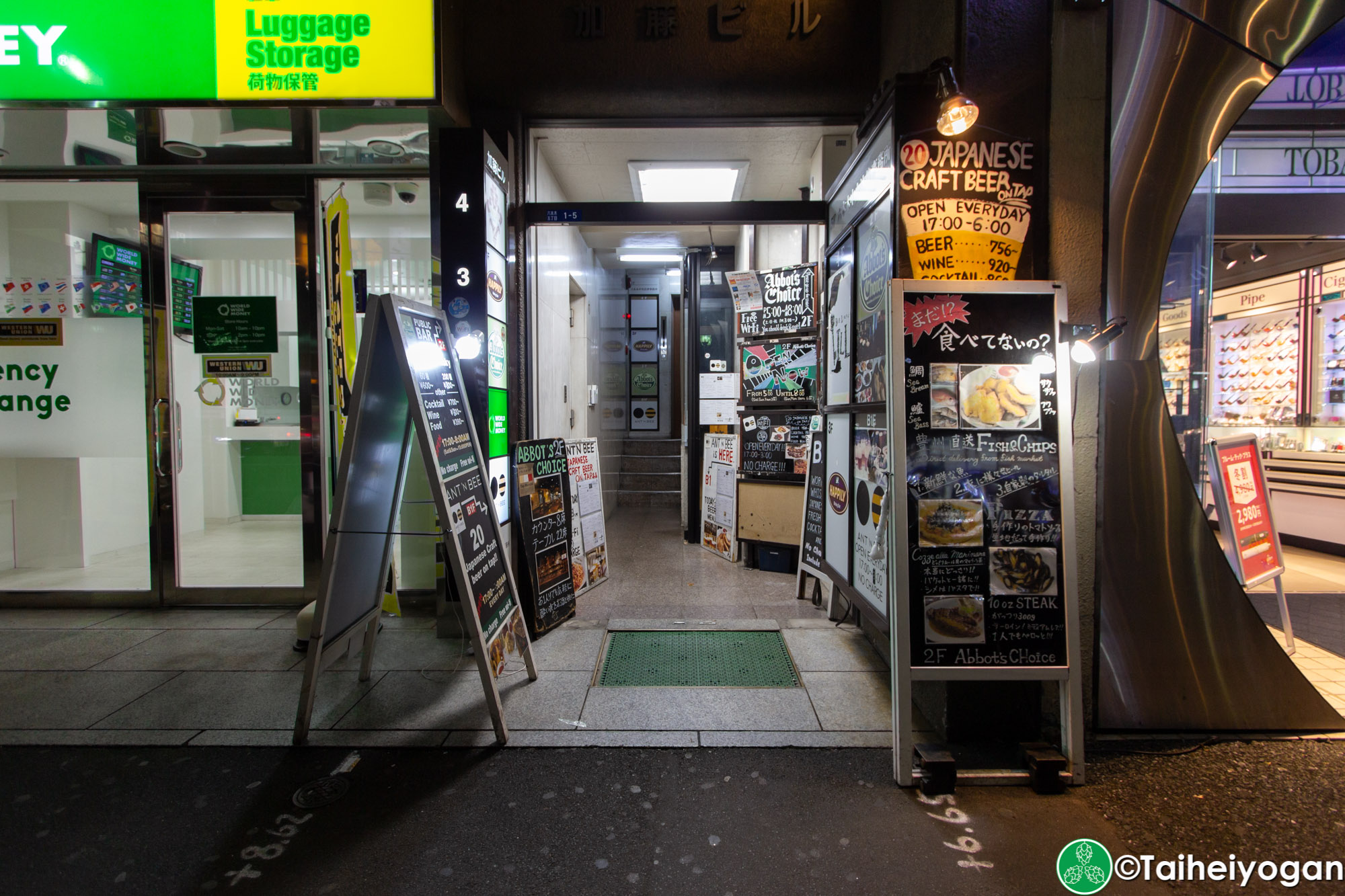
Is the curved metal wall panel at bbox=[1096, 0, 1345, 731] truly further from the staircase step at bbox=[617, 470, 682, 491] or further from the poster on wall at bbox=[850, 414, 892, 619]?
the staircase step at bbox=[617, 470, 682, 491]

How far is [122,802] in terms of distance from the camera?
1.99 metres

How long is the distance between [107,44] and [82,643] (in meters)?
3.19

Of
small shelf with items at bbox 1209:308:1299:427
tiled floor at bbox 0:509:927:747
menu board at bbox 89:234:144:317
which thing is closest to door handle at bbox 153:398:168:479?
menu board at bbox 89:234:144:317

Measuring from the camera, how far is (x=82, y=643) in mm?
3381

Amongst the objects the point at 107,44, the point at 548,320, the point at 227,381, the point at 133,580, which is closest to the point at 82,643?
the point at 133,580

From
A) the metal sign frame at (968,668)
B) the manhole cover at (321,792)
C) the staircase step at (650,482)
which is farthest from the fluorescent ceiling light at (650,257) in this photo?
the manhole cover at (321,792)

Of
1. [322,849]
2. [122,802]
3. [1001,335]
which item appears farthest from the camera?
[1001,335]

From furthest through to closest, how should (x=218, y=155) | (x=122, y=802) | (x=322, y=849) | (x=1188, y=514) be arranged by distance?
(x=218, y=155) < (x=1188, y=514) < (x=122, y=802) < (x=322, y=849)

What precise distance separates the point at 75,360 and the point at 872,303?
526cm

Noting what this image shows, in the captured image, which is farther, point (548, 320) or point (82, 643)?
point (548, 320)

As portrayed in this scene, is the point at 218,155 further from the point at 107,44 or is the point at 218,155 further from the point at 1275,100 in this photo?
the point at 1275,100

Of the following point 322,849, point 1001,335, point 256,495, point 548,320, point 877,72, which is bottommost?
point 322,849

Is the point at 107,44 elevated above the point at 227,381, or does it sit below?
above

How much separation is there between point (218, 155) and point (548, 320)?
2.32m
